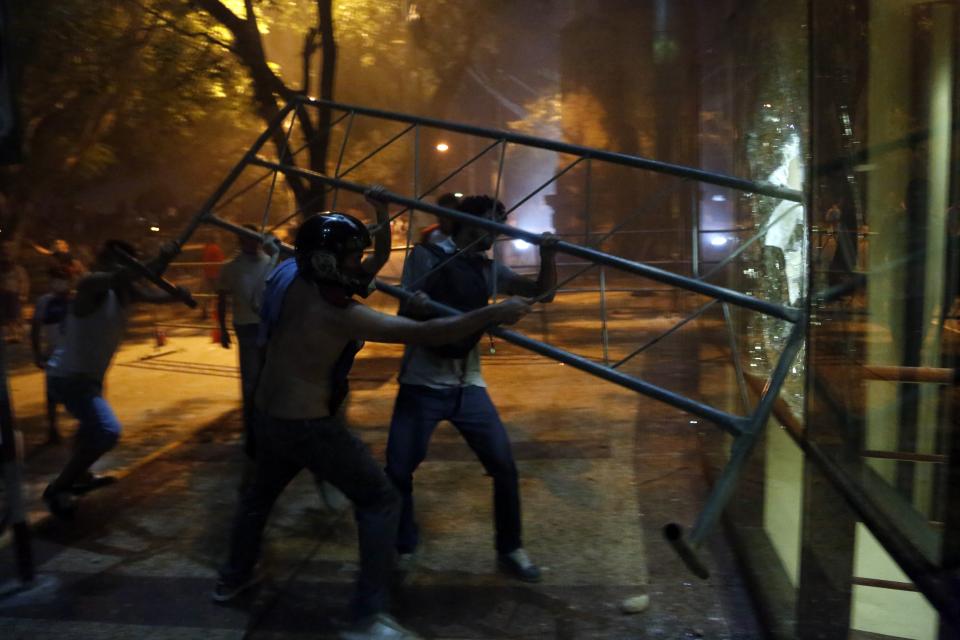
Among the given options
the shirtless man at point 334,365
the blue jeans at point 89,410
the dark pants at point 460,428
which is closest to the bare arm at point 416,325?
the shirtless man at point 334,365

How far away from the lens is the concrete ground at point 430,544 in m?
4.01

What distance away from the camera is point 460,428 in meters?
4.36

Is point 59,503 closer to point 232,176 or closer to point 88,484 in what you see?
point 88,484

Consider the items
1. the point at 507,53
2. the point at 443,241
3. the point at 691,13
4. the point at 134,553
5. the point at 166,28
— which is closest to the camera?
the point at 443,241

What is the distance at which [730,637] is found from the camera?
379 centimetres

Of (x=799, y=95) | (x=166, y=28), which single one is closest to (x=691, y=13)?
(x=166, y=28)

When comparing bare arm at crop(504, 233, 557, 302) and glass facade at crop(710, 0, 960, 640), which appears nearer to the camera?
glass facade at crop(710, 0, 960, 640)

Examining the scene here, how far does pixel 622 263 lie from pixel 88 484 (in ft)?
12.2

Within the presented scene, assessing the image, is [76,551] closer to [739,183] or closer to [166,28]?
[739,183]

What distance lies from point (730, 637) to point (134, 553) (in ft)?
10.1

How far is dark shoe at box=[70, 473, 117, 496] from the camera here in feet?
18.0

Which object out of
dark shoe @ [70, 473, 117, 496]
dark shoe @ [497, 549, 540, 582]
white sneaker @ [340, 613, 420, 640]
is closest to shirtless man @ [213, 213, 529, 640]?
white sneaker @ [340, 613, 420, 640]

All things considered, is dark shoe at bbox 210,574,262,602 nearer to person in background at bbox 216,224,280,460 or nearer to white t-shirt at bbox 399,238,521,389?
white t-shirt at bbox 399,238,521,389

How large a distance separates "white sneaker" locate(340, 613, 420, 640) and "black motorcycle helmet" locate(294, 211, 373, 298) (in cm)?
132
